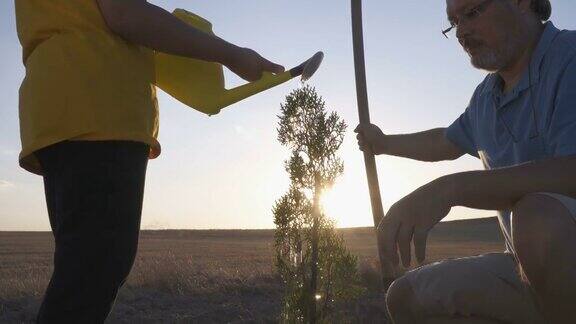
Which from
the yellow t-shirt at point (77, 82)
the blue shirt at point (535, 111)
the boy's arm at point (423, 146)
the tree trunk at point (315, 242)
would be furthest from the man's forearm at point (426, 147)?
the tree trunk at point (315, 242)

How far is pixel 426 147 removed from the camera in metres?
3.25

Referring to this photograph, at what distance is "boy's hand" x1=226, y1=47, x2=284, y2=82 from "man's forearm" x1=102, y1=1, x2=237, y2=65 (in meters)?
0.09

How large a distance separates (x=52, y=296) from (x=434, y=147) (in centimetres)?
192

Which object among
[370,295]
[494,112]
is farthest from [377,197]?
[370,295]

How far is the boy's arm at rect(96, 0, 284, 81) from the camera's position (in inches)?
85.3

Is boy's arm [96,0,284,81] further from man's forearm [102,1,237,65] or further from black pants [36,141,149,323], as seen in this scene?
black pants [36,141,149,323]

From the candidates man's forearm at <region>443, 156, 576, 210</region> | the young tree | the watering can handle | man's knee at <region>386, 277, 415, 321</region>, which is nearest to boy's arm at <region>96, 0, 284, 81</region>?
the watering can handle

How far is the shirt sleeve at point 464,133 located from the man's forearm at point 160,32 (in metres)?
1.36

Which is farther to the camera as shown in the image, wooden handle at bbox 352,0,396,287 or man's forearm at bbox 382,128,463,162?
man's forearm at bbox 382,128,463,162

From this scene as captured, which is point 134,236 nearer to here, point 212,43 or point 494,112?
point 212,43

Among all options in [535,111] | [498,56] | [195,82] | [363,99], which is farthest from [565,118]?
[195,82]

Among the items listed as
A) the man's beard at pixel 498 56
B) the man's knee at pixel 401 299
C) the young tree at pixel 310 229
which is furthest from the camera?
the young tree at pixel 310 229

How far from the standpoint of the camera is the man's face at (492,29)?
2.68m

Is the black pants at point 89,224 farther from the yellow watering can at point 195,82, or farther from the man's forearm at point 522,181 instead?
the man's forearm at point 522,181
